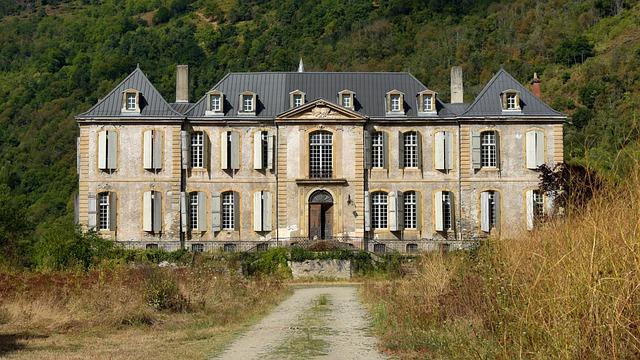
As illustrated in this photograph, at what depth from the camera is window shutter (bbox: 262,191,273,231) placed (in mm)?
43969

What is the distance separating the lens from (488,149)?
43.9m

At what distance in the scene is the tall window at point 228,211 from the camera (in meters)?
44.0

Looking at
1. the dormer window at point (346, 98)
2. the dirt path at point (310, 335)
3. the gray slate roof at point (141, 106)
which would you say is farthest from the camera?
the dormer window at point (346, 98)

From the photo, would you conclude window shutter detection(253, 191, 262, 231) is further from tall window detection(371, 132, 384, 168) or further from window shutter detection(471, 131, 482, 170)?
window shutter detection(471, 131, 482, 170)

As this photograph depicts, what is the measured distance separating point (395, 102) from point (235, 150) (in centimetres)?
720

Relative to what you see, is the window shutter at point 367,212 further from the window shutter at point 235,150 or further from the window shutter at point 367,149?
the window shutter at point 235,150

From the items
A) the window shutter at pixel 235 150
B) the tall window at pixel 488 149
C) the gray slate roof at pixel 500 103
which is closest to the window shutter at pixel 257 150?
the window shutter at pixel 235 150

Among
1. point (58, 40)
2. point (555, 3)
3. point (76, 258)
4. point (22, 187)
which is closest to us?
point (76, 258)

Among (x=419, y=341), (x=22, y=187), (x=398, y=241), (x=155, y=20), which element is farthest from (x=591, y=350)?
(x=155, y=20)

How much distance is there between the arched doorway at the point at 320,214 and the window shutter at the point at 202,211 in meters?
4.49

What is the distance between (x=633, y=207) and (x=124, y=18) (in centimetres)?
11256

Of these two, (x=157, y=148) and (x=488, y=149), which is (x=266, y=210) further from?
(x=488, y=149)

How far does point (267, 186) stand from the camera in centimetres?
4425

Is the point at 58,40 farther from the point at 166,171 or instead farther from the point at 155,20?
the point at 166,171
